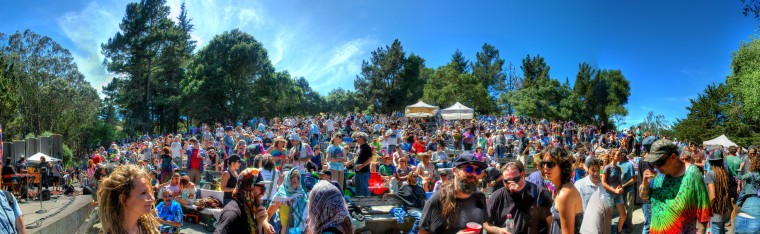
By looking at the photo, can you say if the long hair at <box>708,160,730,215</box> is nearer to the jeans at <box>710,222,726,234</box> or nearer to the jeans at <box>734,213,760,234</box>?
the jeans at <box>710,222,726,234</box>

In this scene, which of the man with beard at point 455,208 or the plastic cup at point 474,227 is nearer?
the plastic cup at point 474,227

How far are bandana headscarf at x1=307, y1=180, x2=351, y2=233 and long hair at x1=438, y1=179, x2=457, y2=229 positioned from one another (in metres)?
0.85

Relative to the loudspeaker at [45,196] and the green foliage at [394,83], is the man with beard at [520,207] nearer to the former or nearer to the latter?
the loudspeaker at [45,196]

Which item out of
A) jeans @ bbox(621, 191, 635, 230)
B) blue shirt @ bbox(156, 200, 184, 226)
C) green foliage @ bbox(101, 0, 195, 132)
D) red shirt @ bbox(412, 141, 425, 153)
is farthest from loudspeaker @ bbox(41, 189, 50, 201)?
green foliage @ bbox(101, 0, 195, 132)

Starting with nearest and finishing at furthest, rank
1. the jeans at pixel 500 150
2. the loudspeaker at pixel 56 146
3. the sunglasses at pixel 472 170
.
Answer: the sunglasses at pixel 472 170 → the jeans at pixel 500 150 → the loudspeaker at pixel 56 146

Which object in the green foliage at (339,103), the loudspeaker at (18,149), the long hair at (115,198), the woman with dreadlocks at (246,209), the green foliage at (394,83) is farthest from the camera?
the green foliage at (339,103)

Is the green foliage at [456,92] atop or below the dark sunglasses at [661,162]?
atop


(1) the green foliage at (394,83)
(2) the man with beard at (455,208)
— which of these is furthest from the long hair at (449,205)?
(1) the green foliage at (394,83)

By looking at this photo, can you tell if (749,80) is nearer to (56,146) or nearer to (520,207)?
(520,207)

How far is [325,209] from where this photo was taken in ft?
12.3

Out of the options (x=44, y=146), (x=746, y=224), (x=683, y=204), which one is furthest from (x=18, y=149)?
(x=746, y=224)

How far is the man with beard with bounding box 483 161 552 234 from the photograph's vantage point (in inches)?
154

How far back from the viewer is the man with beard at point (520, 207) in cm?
391

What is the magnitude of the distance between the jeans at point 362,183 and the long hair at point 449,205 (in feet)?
18.6
